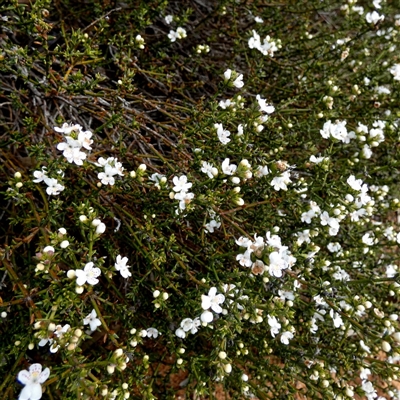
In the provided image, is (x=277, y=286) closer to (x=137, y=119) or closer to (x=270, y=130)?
(x=270, y=130)

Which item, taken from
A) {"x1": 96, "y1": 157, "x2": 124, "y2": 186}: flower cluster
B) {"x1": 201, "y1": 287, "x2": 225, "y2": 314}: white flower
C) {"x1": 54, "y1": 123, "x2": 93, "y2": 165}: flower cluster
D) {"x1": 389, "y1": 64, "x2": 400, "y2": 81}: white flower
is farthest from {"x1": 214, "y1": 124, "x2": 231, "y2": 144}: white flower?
{"x1": 389, "y1": 64, "x2": 400, "y2": 81}: white flower

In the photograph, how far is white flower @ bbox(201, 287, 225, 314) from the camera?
6.56 feet

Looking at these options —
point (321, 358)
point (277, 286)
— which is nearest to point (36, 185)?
point (277, 286)

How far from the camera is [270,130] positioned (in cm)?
279

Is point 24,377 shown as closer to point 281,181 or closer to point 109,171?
point 109,171

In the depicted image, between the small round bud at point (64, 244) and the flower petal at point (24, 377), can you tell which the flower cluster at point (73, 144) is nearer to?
the small round bud at point (64, 244)

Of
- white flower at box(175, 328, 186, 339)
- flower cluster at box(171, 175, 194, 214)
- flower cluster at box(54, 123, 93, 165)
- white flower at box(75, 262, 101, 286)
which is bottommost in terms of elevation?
white flower at box(175, 328, 186, 339)

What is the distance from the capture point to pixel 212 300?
6.67 ft

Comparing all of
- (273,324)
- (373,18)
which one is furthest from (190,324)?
(373,18)

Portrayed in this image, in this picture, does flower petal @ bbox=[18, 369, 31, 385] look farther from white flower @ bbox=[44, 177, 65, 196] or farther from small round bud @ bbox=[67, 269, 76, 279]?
white flower @ bbox=[44, 177, 65, 196]

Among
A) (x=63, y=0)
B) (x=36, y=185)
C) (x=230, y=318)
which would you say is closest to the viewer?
(x=230, y=318)

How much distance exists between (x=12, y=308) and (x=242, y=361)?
1245 millimetres

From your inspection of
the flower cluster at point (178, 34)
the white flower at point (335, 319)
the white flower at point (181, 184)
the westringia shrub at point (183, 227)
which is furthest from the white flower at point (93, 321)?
the flower cluster at point (178, 34)

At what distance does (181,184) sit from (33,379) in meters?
0.99
